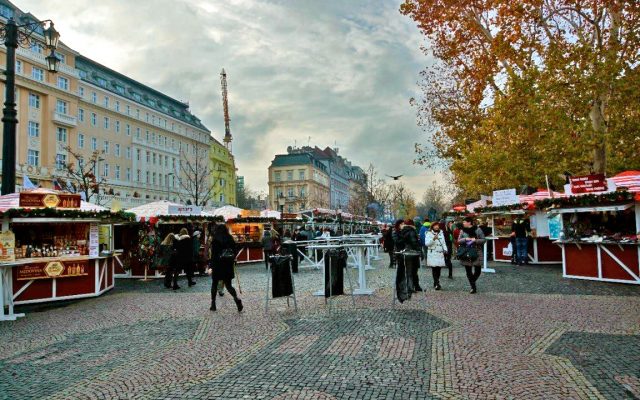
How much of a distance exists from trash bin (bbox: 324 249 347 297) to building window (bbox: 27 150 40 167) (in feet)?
152

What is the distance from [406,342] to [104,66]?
211 feet

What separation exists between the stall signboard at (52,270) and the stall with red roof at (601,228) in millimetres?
13827

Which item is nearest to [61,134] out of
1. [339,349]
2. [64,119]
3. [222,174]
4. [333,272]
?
[64,119]

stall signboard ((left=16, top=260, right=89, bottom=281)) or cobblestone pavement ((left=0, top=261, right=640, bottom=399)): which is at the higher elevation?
stall signboard ((left=16, top=260, right=89, bottom=281))

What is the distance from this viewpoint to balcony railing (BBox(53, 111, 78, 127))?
49.5 m

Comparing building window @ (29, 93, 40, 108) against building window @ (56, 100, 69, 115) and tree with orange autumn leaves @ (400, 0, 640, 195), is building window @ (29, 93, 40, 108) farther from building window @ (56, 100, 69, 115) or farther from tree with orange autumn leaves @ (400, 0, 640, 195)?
tree with orange autumn leaves @ (400, 0, 640, 195)

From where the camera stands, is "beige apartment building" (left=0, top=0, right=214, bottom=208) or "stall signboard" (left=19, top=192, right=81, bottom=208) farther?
"beige apartment building" (left=0, top=0, right=214, bottom=208)

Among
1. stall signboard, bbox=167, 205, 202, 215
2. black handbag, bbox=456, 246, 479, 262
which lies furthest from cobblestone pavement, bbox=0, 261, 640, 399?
stall signboard, bbox=167, 205, 202, 215

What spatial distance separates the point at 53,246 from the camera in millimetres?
12719

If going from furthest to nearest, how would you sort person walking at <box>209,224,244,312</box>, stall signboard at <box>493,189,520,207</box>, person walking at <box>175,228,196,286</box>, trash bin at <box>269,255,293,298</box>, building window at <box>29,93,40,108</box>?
building window at <box>29,93,40,108</box>
stall signboard at <box>493,189,520,207</box>
person walking at <box>175,228,196,286</box>
person walking at <box>209,224,244,312</box>
trash bin at <box>269,255,293,298</box>

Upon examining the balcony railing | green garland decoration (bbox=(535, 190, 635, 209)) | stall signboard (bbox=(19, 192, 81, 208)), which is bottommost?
green garland decoration (bbox=(535, 190, 635, 209))

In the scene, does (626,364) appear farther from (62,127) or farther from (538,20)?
(62,127)

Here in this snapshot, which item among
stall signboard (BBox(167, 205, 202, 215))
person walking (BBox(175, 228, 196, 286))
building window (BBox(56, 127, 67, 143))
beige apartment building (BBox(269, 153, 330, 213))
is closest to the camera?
person walking (BBox(175, 228, 196, 286))

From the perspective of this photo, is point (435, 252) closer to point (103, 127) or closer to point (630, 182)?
point (630, 182)
